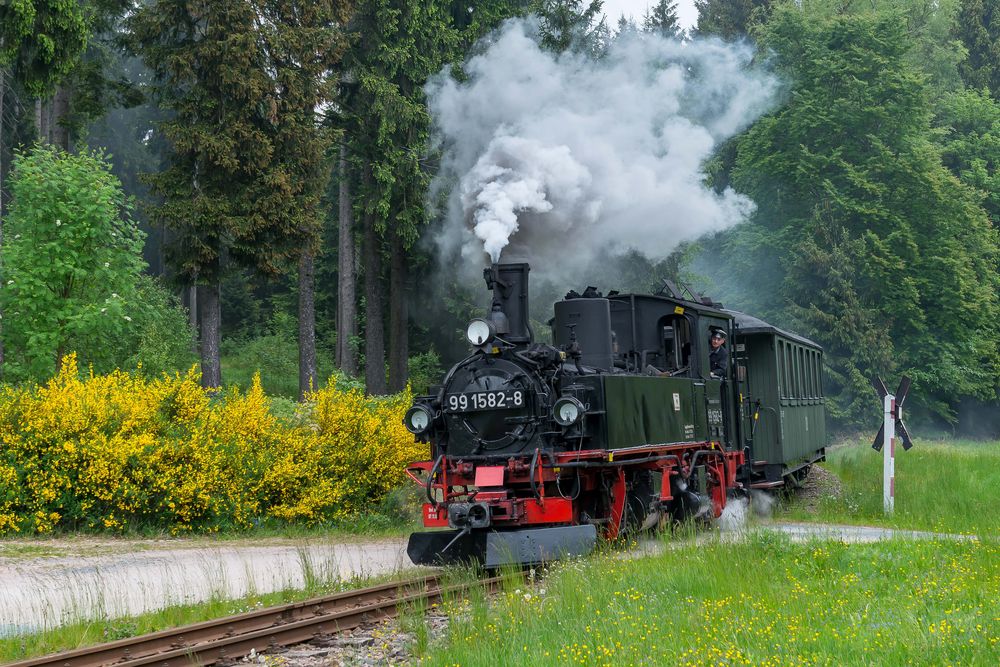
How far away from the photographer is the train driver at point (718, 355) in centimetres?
1431

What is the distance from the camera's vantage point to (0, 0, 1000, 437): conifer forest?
17.7m

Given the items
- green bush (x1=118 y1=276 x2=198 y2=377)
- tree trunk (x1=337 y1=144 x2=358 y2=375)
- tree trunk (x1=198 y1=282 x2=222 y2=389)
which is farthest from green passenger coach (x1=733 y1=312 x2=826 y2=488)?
tree trunk (x1=337 y1=144 x2=358 y2=375)

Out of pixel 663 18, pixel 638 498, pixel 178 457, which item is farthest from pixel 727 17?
pixel 638 498

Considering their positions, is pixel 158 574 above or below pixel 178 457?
below

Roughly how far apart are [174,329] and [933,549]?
2349 centimetres

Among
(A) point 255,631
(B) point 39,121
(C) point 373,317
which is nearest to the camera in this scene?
(A) point 255,631

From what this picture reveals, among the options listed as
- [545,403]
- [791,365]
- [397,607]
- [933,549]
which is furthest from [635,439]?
[791,365]

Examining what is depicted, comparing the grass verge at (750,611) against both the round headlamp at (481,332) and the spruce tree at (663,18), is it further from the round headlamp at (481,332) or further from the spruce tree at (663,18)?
the spruce tree at (663,18)

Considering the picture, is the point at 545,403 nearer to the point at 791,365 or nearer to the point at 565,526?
the point at 565,526

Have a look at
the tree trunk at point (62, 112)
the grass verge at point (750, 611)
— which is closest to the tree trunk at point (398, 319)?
the tree trunk at point (62, 112)

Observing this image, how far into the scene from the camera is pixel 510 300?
11.2m

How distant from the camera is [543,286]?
1077 inches

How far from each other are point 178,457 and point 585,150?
305 inches

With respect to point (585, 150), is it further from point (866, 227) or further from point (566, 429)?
point (866, 227)
